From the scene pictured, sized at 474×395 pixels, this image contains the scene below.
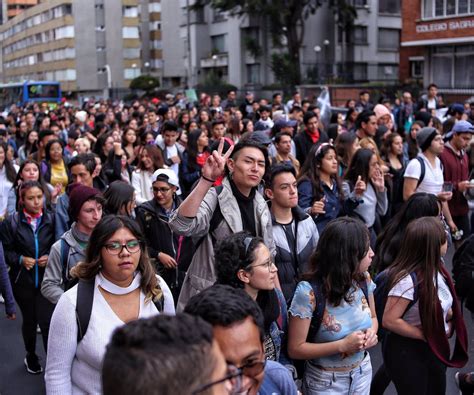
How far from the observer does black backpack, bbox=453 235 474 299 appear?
4699 mm

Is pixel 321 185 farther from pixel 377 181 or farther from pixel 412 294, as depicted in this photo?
pixel 412 294

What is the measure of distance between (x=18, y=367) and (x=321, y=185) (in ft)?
10.5

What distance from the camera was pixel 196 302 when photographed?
2533 millimetres

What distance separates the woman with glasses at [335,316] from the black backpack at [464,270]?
4.16 feet

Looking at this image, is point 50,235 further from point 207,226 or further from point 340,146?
point 340,146

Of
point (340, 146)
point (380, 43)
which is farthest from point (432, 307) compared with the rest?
point (380, 43)

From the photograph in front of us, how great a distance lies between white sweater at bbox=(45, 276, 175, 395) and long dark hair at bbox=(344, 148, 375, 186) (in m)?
4.17

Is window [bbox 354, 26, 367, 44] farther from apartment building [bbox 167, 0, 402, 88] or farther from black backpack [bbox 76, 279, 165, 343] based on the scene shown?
A: black backpack [bbox 76, 279, 165, 343]

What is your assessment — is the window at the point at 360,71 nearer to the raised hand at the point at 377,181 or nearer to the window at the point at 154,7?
the window at the point at 154,7

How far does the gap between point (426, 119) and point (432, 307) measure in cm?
841

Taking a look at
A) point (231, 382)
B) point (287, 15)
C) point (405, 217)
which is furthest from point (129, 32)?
point (231, 382)

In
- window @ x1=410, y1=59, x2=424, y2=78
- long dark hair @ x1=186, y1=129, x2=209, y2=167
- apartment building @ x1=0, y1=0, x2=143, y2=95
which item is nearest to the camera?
long dark hair @ x1=186, y1=129, x2=209, y2=167

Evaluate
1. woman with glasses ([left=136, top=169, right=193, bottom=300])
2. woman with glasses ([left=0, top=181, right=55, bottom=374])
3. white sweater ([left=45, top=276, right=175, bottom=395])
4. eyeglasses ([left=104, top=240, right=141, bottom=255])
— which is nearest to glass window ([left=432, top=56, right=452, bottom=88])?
woman with glasses ([left=136, top=169, right=193, bottom=300])

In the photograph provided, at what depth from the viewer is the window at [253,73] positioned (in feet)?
153
